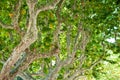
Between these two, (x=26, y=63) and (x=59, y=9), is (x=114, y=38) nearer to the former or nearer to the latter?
(x=59, y=9)

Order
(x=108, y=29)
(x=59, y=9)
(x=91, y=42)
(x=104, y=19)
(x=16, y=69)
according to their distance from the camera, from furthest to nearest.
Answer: (x=91, y=42)
(x=108, y=29)
(x=104, y=19)
(x=59, y=9)
(x=16, y=69)

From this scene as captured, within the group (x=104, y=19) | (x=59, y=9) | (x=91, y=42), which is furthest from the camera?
(x=91, y=42)

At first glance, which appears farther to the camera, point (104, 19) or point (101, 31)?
point (101, 31)

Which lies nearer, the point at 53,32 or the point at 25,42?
the point at 25,42

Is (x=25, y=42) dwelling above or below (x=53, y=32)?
below

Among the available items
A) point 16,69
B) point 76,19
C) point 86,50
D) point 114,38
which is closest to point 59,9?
point 76,19

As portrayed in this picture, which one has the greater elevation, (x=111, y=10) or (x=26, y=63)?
(x=111, y=10)

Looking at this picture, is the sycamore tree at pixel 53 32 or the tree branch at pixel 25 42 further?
the sycamore tree at pixel 53 32

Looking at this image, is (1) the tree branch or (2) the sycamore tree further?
(2) the sycamore tree
